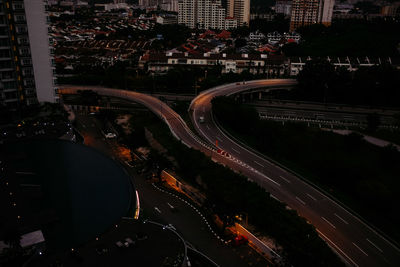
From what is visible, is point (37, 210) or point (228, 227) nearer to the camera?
point (37, 210)

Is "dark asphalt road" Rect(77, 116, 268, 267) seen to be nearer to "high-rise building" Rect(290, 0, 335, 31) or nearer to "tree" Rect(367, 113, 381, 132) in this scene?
"tree" Rect(367, 113, 381, 132)

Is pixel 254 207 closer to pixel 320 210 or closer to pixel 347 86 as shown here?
pixel 320 210

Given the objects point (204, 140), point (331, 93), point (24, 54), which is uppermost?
point (24, 54)

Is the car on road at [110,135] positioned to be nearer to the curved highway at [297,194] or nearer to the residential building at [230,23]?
the curved highway at [297,194]

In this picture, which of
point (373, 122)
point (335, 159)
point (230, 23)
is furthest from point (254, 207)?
point (230, 23)

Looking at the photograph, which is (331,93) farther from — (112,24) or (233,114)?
(112,24)

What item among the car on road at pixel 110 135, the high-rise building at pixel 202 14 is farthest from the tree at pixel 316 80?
the high-rise building at pixel 202 14

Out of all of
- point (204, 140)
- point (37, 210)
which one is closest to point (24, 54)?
point (204, 140)
